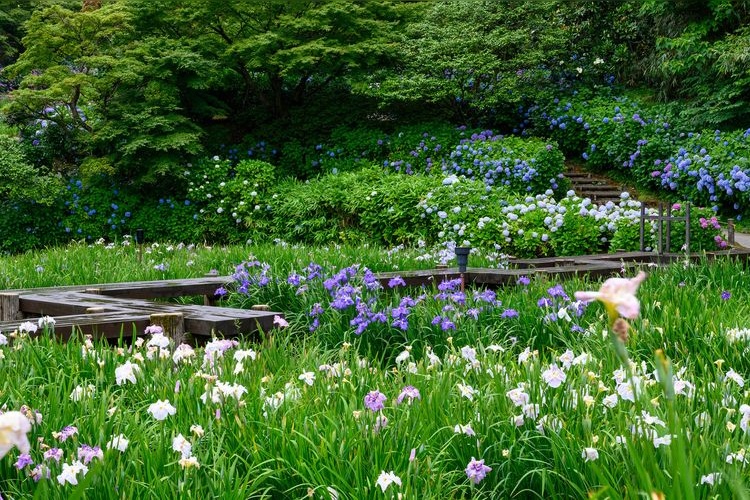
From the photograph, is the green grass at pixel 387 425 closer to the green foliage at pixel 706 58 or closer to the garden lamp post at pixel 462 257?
the garden lamp post at pixel 462 257

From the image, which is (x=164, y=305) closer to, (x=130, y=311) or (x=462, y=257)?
(x=130, y=311)

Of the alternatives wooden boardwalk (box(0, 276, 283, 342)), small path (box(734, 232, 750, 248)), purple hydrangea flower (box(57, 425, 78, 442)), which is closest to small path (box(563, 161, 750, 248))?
small path (box(734, 232, 750, 248))

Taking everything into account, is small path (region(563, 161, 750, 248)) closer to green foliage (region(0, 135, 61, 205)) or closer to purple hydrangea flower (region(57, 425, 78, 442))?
green foliage (region(0, 135, 61, 205))

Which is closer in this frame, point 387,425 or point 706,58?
point 387,425

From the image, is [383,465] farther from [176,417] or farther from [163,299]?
[163,299]

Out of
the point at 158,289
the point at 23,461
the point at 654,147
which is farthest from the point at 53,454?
the point at 654,147

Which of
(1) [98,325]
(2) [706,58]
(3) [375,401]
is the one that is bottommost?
(1) [98,325]

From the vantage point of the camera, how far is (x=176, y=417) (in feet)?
8.41

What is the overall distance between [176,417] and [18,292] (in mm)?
3762

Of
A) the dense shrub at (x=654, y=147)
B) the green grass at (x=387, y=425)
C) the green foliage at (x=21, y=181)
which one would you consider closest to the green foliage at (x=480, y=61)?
the dense shrub at (x=654, y=147)

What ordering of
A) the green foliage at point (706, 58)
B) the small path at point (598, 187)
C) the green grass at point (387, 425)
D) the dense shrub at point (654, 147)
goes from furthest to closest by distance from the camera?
the small path at point (598, 187) → the green foliage at point (706, 58) → the dense shrub at point (654, 147) → the green grass at point (387, 425)

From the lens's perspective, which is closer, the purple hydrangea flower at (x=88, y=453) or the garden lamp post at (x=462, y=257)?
the purple hydrangea flower at (x=88, y=453)

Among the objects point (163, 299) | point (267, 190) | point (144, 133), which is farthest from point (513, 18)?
point (163, 299)

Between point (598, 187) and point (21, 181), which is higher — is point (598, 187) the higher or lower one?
the lower one
